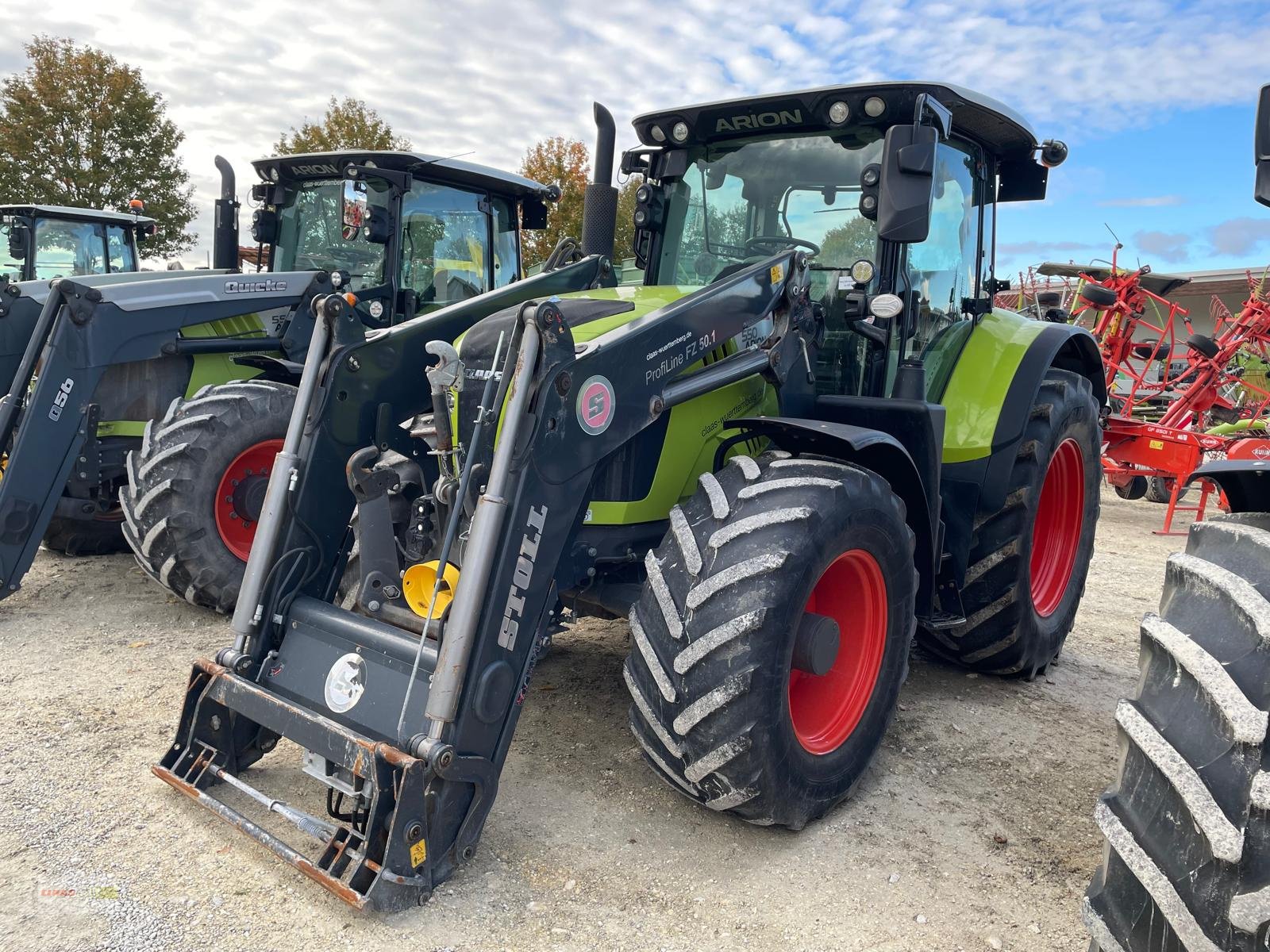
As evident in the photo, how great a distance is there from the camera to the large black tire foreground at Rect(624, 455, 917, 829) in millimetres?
2799

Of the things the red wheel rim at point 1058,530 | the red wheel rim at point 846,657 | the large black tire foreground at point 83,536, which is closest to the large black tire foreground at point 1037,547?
the red wheel rim at point 1058,530

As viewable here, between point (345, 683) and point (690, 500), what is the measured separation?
1248 millimetres

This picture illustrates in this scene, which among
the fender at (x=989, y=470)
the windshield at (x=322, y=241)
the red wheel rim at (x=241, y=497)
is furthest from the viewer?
the windshield at (x=322, y=241)

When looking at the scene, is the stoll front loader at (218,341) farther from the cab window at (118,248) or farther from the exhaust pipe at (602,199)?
the cab window at (118,248)

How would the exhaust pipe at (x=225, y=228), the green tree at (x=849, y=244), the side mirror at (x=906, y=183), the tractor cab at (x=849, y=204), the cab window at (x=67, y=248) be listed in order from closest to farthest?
the side mirror at (x=906, y=183) < the tractor cab at (x=849, y=204) < the green tree at (x=849, y=244) < the exhaust pipe at (x=225, y=228) < the cab window at (x=67, y=248)

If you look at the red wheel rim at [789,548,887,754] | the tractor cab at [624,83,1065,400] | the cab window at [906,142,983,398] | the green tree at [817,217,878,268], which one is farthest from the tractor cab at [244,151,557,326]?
the red wheel rim at [789,548,887,754]

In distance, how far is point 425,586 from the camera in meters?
3.20

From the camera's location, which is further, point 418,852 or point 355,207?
point 355,207

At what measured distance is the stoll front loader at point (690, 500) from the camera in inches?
109

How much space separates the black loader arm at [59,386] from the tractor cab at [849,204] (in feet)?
10.2

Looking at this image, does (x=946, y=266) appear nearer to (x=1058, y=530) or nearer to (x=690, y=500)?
(x=1058, y=530)

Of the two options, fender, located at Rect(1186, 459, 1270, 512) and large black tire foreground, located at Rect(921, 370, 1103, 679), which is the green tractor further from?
fender, located at Rect(1186, 459, 1270, 512)

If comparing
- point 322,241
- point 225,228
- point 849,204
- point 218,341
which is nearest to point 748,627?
point 849,204

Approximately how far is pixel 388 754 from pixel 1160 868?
186cm
